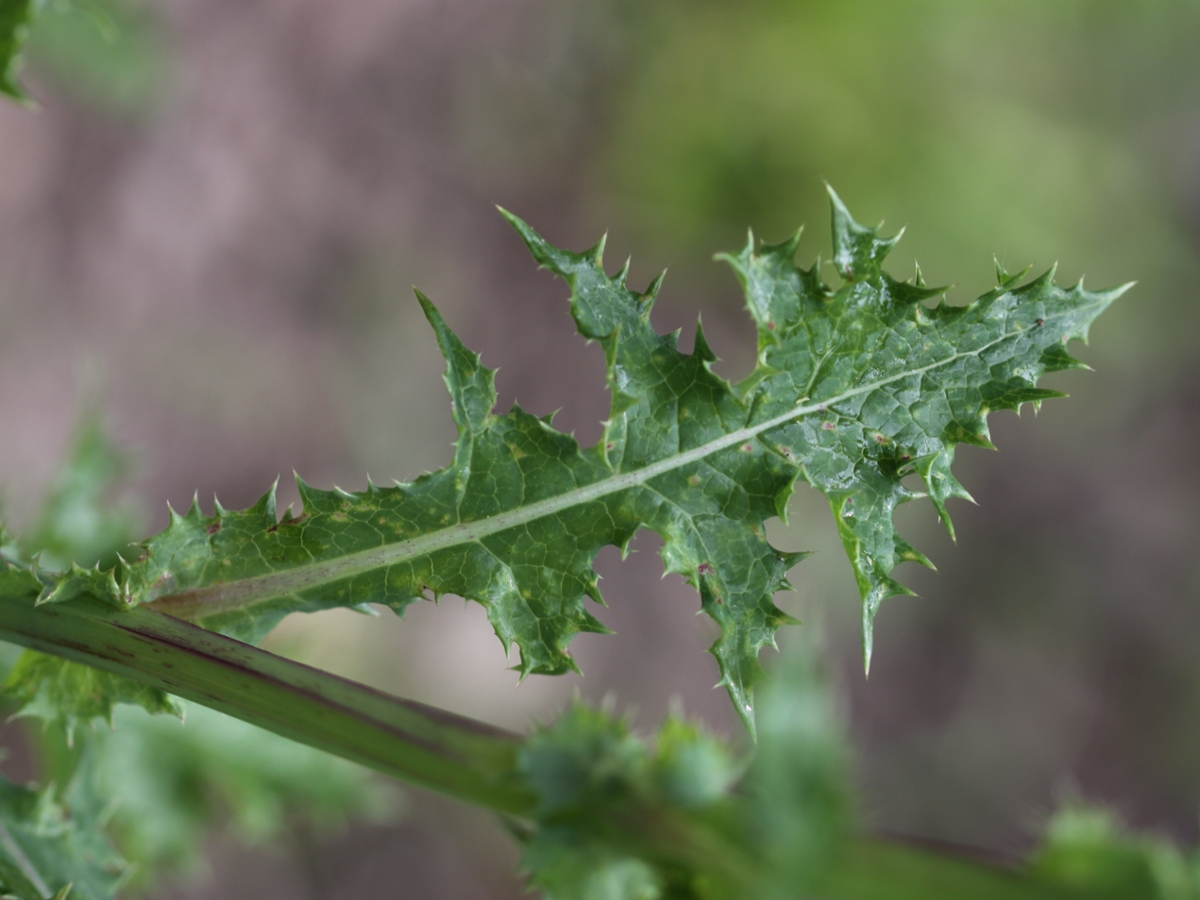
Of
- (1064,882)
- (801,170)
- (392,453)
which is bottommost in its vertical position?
(1064,882)

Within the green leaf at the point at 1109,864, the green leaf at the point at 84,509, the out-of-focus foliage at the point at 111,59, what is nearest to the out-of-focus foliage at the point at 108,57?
the out-of-focus foliage at the point at 111,59

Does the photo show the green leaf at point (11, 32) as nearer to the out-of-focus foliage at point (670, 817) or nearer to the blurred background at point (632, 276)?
the out-of-focus foliage at point (670, 817)

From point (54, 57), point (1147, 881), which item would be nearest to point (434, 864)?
point (1147, 881)

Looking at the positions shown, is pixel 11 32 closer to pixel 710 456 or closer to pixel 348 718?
pixel 348 718

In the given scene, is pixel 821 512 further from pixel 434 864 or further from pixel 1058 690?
pixel 434 864

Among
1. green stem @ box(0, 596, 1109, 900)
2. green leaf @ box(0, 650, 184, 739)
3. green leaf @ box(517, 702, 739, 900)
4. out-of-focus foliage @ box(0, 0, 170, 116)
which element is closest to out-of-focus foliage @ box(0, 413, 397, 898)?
green leaf @ box(0, 650, 184, 739)
